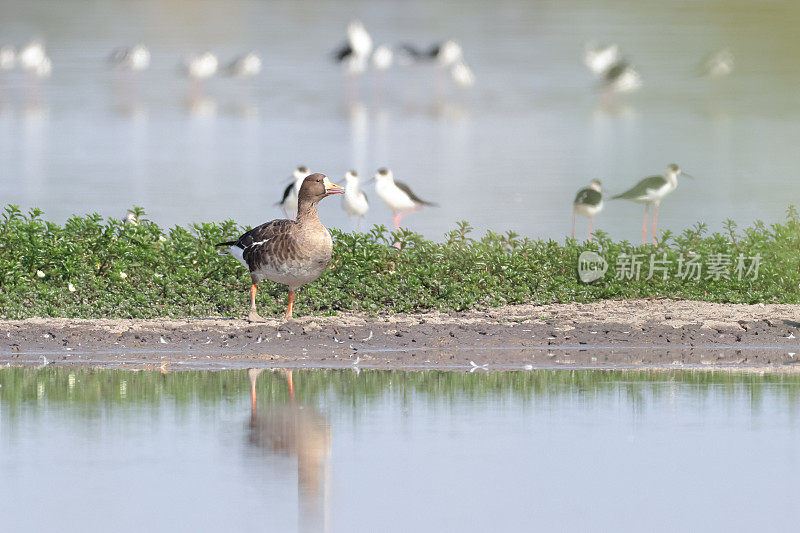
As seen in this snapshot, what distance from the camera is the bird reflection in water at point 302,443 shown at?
21.4 feet

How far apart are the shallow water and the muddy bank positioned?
0.67m

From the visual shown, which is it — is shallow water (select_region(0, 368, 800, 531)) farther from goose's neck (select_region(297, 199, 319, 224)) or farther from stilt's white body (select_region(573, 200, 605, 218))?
stilt's white body (select_region(573, 200, 605, 218))

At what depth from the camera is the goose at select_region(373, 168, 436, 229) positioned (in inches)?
795

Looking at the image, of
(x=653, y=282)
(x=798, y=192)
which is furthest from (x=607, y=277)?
(x=798, y=192)

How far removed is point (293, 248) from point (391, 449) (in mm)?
5020

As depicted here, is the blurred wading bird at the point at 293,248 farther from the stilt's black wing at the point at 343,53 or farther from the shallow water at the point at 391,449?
the stilt's black wing at the point at 343,53

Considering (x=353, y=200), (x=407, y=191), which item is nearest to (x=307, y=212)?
(x=353, y=200)

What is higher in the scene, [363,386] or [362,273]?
[362,273]

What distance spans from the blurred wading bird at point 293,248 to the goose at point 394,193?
6.96m

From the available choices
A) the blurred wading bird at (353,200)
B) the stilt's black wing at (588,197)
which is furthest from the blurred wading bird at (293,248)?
the stilt's black wing at (588,197)

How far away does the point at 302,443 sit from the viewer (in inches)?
316

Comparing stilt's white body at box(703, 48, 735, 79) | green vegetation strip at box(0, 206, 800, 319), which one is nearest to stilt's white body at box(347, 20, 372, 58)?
stilt's white body at box(703, 48, 735, 79)

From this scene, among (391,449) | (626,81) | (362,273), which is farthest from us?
(626,81)

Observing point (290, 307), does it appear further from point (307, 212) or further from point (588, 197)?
point (588, 197)
